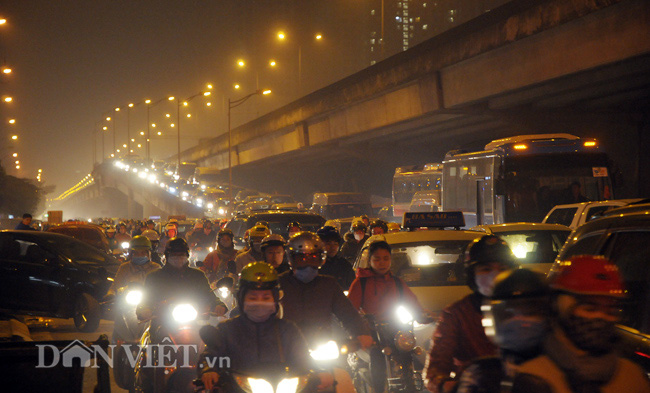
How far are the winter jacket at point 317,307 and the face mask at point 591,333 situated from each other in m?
3.59

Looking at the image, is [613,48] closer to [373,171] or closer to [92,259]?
[92,259]

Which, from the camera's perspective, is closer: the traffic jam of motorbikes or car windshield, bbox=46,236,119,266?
the traffic jam of motorbikes

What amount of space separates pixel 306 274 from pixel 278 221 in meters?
11.9

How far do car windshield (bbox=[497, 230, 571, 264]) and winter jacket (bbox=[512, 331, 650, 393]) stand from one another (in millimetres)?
9101

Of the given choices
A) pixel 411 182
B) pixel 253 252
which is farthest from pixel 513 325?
pixel 411 182

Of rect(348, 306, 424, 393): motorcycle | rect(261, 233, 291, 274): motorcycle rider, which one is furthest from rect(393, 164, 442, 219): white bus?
rect(348, 306, 424, 393): motorcycle

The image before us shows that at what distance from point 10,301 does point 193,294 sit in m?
8.70

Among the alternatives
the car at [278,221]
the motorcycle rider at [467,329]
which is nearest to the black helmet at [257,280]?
the motorcycle rider at [467,329]

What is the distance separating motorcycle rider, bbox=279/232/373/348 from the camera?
675cm

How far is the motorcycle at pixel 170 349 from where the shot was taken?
700cm

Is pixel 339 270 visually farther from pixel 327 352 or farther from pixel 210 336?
pixel 210 336

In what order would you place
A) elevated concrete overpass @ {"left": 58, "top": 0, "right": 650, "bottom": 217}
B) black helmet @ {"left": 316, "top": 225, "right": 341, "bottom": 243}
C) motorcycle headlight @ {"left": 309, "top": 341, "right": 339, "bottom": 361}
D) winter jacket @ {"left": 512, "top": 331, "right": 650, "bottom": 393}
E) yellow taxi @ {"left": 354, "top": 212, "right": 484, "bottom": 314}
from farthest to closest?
elevated concrete overpass @ {"left": 58, "top": 0, "right": 650, "bottom": 217}
black helmet @ {"left": 316, "top": 225, "right": 341, "bottom": 243}
yellow taxi @ {"left": 354, "top": 212, "right": 484, "bottom": 314}
motorcycle headlight @ {"left": 309, "top": 341, "right": 339, "bottom": 361}
winter jacket @ {"left": 512, "top": 331, "right": 650, "bottom": 393}

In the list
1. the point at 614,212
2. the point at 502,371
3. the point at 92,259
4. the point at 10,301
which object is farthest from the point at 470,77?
the point at 502,371

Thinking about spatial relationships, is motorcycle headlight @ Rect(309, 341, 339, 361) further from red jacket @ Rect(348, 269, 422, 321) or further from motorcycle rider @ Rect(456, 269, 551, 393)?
motorcycle rider @ Rect(456, 269, 551, 393)
